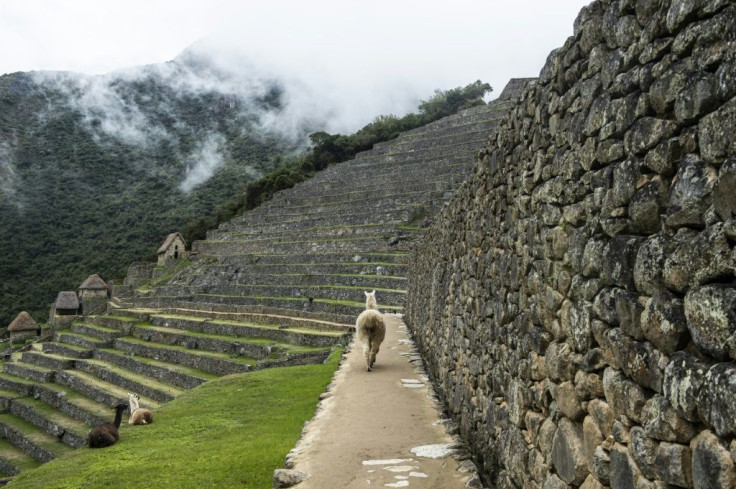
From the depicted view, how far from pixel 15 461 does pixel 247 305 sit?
9.40 meters

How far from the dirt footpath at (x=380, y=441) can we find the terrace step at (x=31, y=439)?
11.4 metres

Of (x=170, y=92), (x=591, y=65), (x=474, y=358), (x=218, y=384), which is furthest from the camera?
(x=170, y=92)

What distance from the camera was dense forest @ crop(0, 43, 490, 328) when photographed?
52719mm

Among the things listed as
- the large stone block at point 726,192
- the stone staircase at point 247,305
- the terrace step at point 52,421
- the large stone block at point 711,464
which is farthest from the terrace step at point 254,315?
the large stone block at point 726,192

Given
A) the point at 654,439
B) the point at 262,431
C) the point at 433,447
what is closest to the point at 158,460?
the point at 262,431

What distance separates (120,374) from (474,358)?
58.4 ft

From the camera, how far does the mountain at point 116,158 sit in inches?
2320

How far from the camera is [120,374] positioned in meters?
20.0

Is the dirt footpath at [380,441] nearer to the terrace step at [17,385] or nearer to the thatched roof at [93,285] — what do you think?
the terrace step at [17,385]

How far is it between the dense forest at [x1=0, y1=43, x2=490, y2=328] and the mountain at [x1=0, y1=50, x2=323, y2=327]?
17 centimetres

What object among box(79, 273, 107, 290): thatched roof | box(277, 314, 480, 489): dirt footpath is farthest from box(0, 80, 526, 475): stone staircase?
box(277, 314, 480, 489): dirt footpath

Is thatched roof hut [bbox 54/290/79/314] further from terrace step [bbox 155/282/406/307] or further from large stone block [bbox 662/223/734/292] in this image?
large stone block [bbox 662/223/734/292]

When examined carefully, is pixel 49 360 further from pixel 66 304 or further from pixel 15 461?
pixel 66 304

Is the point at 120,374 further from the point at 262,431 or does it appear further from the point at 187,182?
the point at 187,182
